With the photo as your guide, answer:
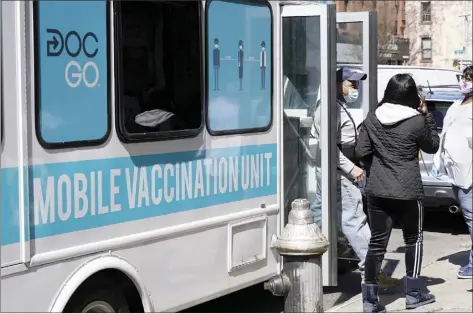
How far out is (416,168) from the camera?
6.12 m

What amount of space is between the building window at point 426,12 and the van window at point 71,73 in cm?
4831

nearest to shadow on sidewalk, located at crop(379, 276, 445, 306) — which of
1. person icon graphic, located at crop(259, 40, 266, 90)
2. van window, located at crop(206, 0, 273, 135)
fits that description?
van window, located at crop(206, 0, 273, 135)

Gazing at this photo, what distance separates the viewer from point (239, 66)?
582 centimetres

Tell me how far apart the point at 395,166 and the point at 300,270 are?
1.45 m

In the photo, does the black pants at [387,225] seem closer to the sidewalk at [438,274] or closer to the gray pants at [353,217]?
the sidewalk at [438,274]

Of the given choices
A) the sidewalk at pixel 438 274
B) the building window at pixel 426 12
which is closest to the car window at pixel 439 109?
the sidewalk at pixel 438 274

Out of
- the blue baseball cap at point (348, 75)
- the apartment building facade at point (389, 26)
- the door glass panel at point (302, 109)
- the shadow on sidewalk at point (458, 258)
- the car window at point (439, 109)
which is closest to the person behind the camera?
the door glass panel at point (302, 109)

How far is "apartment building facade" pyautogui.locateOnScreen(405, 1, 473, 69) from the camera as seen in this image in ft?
161

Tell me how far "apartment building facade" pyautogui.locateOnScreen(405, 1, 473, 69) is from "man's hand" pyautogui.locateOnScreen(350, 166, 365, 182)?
140 ft


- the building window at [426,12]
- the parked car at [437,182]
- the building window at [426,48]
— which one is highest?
the building window at [426,12]

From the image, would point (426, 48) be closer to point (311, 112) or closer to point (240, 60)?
point (311, 112)

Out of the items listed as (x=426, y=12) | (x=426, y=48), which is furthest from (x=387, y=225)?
(x=426, y=48)

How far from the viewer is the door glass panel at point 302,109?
6.51 metres

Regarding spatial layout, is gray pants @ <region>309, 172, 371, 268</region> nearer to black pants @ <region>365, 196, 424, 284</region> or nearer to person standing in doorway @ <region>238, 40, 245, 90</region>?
black pants @ <region>365, 196, 424, 284</region>
